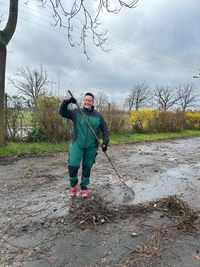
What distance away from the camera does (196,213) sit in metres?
5.48

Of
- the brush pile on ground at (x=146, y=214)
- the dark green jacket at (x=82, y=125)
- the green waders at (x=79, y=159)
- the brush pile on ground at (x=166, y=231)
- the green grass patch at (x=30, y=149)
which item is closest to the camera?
the brush pile on ground at (x=166, y=231)

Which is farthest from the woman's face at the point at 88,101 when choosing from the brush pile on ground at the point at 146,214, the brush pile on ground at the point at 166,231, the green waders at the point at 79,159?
the brush pile on ground at the point at 166,231

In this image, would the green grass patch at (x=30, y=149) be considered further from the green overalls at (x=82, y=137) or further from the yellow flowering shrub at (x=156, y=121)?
the yellow flowering shrub at (x=156, y=121)

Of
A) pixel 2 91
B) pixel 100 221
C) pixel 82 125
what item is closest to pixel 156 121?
pixel 2 91

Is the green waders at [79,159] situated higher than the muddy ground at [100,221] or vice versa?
the green waders at [79,159]

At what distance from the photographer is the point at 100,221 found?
4.88m

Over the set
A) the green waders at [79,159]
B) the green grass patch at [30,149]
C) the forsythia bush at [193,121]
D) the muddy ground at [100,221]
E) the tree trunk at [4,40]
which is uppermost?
the tree trunk at [4,40]

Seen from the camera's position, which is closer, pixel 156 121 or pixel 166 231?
pixel 166 231

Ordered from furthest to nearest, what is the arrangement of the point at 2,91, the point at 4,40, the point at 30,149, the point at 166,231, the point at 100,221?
the point at 30,149, the point at 2,91, the point at 4,40, the point at 100,221, the point at 166,231

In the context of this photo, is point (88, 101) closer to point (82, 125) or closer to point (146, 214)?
point (82, 125)

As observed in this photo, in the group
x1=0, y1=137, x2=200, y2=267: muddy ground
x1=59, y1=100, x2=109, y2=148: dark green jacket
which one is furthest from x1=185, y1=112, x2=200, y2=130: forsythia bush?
x1=59, y1=100, x2=109, y2=148: dark green jacket

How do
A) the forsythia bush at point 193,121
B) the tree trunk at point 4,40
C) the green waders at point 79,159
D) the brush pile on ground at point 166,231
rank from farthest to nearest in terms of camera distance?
the forsythia bush at point 193,121
the tree trunk at point 4,40
the green waders at point 79,159
the brush pile on ground at point 166,231

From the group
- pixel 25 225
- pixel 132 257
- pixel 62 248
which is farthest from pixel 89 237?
pixel 25 225

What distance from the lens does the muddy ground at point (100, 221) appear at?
Answer: 3844 millimetres
